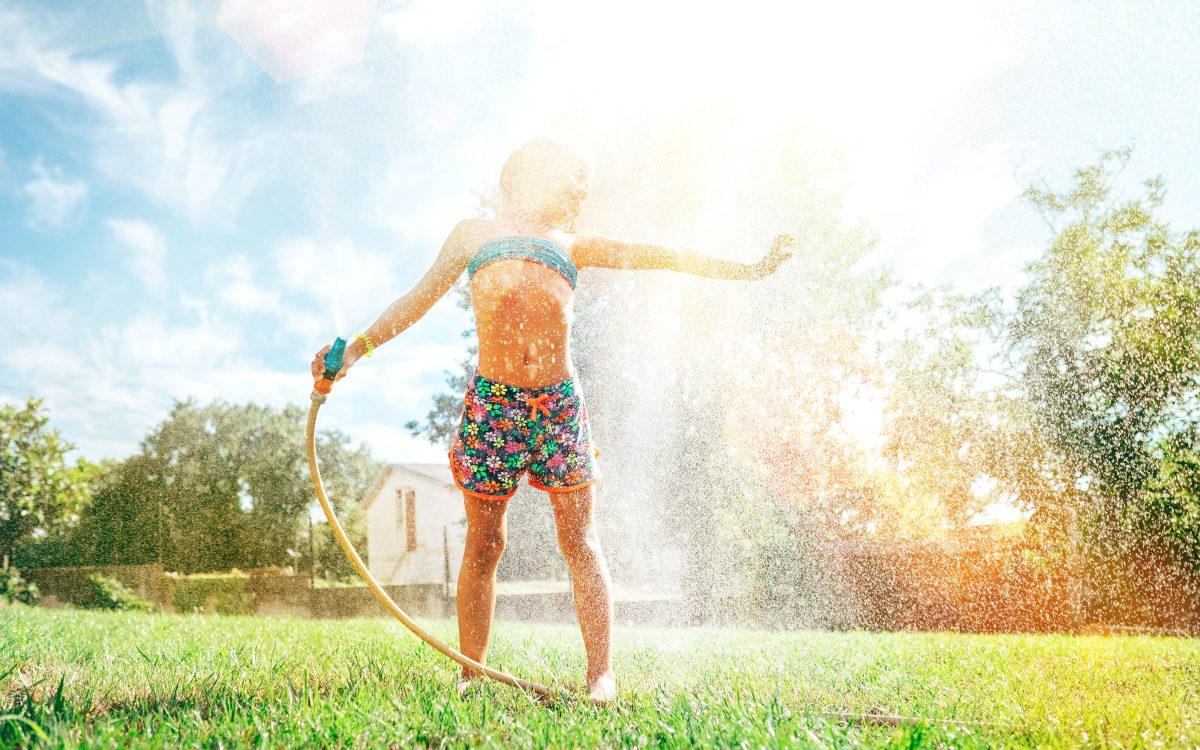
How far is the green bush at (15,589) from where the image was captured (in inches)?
549

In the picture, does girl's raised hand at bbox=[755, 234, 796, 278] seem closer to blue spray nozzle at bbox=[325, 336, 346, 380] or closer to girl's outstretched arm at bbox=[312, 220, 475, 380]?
girl's outstretched arm at bbox=[312, 220, 475, 380]

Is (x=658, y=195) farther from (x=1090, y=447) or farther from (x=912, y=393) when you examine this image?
(x=1090, y=447)

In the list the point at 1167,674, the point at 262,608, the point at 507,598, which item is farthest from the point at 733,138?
the point at 262,608

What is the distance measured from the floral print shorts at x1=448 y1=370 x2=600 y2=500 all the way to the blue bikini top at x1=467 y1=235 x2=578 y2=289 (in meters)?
0.35

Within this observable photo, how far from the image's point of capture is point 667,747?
142cm

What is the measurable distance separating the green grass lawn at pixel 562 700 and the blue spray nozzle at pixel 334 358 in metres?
0.85

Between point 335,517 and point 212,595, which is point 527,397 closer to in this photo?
point 335,517

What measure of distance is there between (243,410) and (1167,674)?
4197cm

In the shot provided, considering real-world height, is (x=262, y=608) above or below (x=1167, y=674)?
below

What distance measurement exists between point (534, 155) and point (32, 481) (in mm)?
17358

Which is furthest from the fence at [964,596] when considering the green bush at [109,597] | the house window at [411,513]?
the house window at [411,513]

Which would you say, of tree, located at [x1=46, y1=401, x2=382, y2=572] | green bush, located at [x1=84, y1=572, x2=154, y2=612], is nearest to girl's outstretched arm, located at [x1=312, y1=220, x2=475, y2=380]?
green bush, located at [x1=84, y1=572, x2=154, y2=612]

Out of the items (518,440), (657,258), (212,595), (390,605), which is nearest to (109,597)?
(212,595)

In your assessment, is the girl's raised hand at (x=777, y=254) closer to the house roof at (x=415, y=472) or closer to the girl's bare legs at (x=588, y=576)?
the girl's bare legs at (x=588, y=576)
